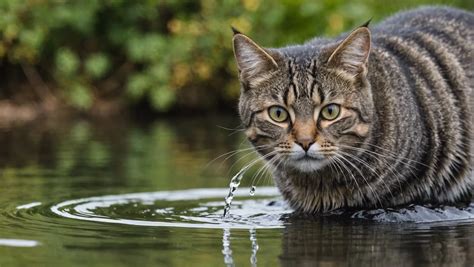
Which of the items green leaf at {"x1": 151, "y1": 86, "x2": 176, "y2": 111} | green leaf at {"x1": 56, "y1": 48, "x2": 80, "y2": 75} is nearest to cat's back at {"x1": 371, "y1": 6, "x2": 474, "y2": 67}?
green leaf at {"x1": 151, "y1": 86, "x2": 176, "y2": 111}

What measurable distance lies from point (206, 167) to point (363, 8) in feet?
19.5

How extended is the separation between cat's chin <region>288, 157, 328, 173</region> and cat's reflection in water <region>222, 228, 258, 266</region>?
483 mm

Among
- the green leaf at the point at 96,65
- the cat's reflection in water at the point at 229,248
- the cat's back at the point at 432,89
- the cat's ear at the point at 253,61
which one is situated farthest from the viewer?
the green leaf at the point at 96,65

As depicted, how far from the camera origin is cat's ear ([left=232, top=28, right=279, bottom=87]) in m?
6.30

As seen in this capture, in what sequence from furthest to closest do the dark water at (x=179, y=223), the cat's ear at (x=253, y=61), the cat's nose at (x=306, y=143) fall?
the cat's ear at (x=253, y=61) → the cat's nose at (x=306, y=143) → the dark water at (x=179, y=223)

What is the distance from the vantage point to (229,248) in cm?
538


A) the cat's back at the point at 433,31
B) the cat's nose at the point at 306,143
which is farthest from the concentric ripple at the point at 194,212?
the cat's back at the point at 433,31

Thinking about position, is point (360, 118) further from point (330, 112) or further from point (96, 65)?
point (96, 65)

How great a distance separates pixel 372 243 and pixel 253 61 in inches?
55.1

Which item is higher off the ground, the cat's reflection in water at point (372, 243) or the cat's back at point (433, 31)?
the cat's back at point (433, 31)

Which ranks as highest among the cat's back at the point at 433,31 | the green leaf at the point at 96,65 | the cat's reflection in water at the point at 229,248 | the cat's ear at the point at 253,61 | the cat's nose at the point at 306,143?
the green leaf at the point at 96,65

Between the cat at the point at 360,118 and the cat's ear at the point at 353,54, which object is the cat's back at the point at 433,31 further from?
the cat's ear at the point at 353,54

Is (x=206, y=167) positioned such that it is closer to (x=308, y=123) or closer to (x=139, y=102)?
(x=308, y=123)

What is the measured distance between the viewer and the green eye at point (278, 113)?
6.18m
